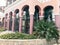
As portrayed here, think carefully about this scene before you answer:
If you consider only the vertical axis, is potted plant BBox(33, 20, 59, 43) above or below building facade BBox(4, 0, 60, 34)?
below

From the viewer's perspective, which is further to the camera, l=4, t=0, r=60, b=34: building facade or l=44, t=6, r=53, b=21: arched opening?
l=44, t=6, r=53, b=21: arched opening

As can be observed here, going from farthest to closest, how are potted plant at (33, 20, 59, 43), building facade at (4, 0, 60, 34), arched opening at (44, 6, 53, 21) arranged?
1. arched opening at (44, 6, 53, 21)
2. building facade at (4, 0, 60, 34)
3. potted plant at (33, 20, 59, 43)

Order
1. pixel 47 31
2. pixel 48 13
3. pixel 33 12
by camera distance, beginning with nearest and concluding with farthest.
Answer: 1. pixel 47 31
2. pixel 33 12
3. pixel 48 13

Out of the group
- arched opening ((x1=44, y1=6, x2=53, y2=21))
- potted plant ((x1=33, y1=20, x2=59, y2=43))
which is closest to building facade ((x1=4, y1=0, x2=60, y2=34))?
arched opening ((x1=44, y1=6, x2=53, y2=21))

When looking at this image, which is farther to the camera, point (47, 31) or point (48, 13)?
point (48, 13)

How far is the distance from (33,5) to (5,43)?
6.87 metres

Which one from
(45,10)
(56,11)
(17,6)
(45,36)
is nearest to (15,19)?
(17,6)

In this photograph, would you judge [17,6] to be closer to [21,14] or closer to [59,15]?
[21,14]

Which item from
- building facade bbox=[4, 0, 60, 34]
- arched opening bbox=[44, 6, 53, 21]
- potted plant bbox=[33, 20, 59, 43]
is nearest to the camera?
potted plant bbox=[33, 20, 59, 43]

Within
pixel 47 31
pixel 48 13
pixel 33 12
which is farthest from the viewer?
pixel 48 13

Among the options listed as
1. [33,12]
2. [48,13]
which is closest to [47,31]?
[33,12]

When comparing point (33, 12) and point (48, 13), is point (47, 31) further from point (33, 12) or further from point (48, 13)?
point (48, 13)

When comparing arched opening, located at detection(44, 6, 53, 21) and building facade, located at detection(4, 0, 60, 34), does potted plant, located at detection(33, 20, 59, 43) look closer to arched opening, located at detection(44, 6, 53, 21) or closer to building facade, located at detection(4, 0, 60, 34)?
building facade, located at detection(4, 0, 60, 34)

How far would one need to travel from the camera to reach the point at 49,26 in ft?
55.5
